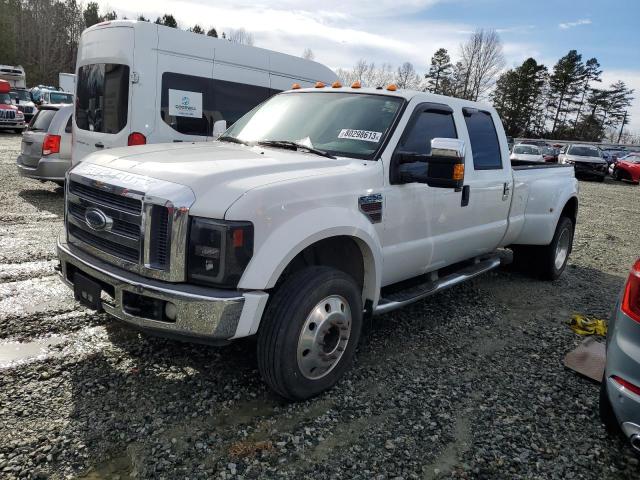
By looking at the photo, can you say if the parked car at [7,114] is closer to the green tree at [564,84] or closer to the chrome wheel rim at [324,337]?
the chrome wheel rim at [324,337]

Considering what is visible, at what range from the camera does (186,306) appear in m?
2.53

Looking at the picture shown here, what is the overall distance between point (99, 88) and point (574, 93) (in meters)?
70.7

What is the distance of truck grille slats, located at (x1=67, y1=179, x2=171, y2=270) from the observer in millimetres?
2619

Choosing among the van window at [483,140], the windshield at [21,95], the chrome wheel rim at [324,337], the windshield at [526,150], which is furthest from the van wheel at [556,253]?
the windshield at [21,95]

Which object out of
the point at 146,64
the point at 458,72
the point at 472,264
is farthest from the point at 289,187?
the point at 458,72

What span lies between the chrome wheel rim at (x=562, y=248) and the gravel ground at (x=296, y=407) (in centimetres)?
172

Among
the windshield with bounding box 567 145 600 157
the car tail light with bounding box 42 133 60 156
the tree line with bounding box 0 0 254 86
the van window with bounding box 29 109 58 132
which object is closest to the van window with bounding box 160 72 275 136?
the car tail light with bounding box 42 133 60 156

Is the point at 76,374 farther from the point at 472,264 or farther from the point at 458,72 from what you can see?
the point at 458,72

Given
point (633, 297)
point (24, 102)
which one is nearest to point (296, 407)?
point (633, 297)

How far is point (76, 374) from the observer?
316cm

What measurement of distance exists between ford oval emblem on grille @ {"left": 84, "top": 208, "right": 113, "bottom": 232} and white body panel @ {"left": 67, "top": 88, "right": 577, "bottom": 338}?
0.30 meters

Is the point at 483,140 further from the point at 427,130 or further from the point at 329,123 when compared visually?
the point at 329,123

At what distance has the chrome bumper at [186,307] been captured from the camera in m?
2.53

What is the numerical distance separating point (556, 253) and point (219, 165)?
467cm
